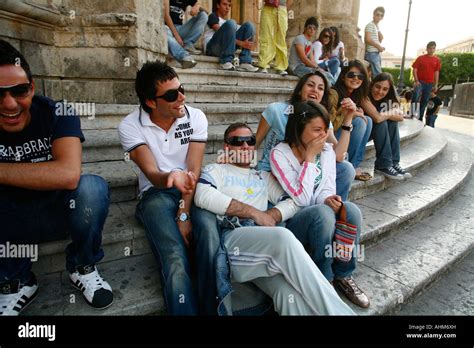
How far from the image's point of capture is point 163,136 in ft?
6.96

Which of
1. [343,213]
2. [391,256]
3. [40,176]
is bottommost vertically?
[391,256]

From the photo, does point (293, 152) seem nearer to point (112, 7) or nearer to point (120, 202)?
point (120, 202)

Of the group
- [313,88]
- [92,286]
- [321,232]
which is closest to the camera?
[92,286]

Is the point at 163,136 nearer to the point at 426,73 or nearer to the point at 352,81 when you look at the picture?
the point at 352,81

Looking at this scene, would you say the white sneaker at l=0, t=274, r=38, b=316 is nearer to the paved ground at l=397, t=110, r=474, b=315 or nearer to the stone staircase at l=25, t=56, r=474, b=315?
the stone staircase at l=25, t=56, r=474, b=315

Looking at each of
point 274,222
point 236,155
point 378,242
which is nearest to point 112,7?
point 236,155

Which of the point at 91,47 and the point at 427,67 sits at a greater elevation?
the point at 427,67

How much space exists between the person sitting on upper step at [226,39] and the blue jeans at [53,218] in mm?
4237

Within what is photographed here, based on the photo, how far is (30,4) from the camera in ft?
9.03

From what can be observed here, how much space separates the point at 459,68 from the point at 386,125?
29519mm

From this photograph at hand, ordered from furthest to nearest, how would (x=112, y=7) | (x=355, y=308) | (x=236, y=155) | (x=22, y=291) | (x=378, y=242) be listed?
(x=112, y=7) < (x=378, y=242) < (x=236, y=155) < (x=355, y=308) < (x=22, y=291)

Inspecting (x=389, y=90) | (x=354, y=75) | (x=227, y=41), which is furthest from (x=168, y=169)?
(x=227, y=41)

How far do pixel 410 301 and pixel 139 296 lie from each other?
6.48ft

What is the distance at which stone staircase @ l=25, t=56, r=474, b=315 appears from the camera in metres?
1.76
